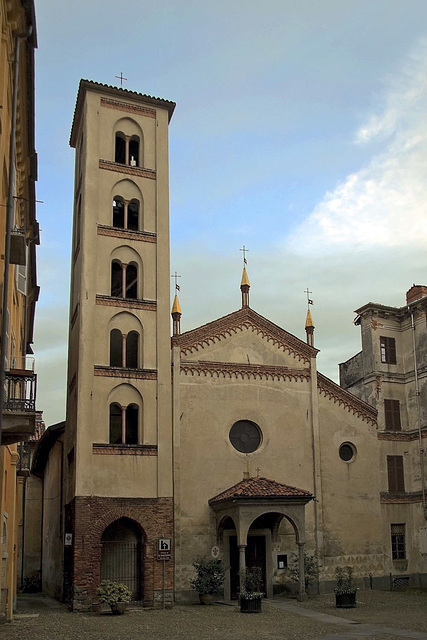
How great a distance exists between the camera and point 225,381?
98.8ft

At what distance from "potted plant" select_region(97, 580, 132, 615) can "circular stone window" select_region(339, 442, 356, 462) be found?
38.7 feet

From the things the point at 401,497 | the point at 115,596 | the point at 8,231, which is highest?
the point at 8,231

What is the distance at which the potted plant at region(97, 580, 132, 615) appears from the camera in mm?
23719

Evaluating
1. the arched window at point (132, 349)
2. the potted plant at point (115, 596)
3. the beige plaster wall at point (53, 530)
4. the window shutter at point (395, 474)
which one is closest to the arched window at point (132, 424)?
the arched window at point (132, 349)

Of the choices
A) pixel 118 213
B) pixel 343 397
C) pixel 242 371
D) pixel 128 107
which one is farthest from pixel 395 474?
pixel 128 107

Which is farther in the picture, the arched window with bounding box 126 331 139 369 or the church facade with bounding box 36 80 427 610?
the arched window with bounding box 126 331 139 369

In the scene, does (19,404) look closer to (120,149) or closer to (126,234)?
(126,234)

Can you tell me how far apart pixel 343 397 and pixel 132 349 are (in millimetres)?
10015

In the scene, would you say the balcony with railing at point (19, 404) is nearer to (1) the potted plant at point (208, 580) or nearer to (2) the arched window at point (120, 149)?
(1) the potted plant at point (208, 580)

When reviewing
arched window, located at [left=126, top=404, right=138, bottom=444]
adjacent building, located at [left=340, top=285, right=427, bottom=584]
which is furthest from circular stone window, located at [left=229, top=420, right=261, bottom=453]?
adjacent building, located at [left=340, top=285, right=427, bottom=584]

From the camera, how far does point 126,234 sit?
1151 inches

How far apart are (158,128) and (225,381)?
11.5 m

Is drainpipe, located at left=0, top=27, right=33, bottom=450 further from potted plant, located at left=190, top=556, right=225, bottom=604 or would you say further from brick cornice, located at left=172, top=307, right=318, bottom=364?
brick cornice, located at left=172, top=307, right=318, bottom=364

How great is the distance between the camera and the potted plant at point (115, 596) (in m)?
23.7
